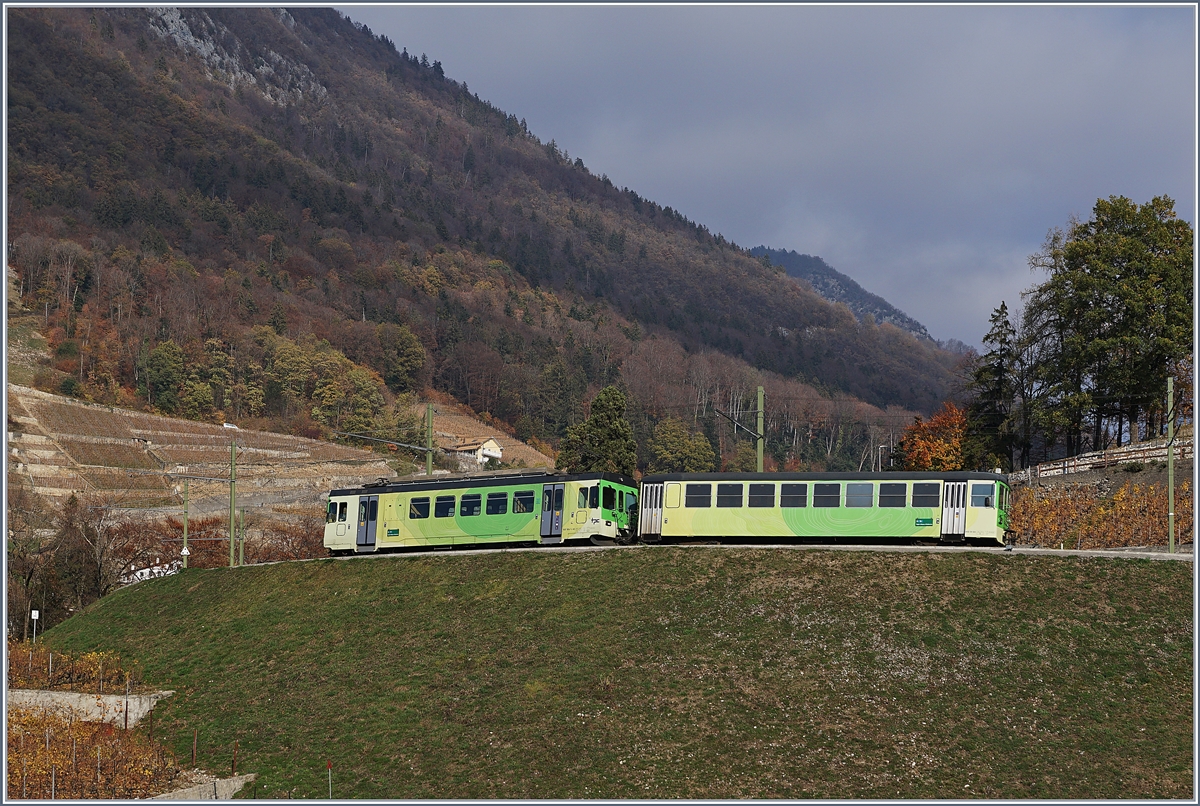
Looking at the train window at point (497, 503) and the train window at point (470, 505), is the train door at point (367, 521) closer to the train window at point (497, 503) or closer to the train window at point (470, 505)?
the train window at point (470, 505)

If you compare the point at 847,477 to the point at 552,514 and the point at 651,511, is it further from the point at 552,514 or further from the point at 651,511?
the point at 552,514

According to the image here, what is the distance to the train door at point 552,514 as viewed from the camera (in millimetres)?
43531

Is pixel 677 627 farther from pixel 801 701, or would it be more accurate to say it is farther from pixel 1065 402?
pixel 1065 402

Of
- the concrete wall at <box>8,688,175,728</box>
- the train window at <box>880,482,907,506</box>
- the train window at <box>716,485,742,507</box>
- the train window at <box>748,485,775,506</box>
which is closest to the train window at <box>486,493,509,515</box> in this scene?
the train window at <box>716,485,742,507</box>

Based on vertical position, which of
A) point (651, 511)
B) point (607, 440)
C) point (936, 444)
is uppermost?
point (936, 444)

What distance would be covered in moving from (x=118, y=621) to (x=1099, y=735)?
36.8 meters

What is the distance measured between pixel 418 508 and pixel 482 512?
10.5 ft

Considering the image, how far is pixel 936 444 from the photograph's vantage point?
8369 cm

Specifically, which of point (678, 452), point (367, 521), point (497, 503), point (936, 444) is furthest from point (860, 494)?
point (678, 452)

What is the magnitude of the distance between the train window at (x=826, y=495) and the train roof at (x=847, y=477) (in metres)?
0.28

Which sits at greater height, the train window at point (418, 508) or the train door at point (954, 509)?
the train door at point (954, 509)

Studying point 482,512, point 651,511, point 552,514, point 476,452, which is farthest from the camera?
point 476,452

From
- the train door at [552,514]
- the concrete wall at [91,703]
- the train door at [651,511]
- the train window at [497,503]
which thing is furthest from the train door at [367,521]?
the train door at [651,511]

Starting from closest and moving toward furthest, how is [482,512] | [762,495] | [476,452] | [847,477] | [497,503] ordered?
[847,477] < [762,495] < [497,503] < [482,512] < [476,452]
